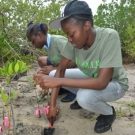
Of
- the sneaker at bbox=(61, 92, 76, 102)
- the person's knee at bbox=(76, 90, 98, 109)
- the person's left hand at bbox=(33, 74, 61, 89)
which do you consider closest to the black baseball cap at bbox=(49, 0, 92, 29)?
the person's left hand at bbox=(33, 74, 61, 89)

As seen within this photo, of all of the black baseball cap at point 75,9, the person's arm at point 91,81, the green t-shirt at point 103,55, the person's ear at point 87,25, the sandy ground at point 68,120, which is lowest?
the sandy ground at point 68,120

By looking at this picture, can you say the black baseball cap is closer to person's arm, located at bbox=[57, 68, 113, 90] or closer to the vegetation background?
person's arm, located at bbox=[57, 68, 113, 90]

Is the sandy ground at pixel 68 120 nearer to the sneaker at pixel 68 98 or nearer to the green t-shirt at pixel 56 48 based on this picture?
the sneaker at pixel 68 98

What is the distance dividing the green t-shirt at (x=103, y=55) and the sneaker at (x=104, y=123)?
0.95 feet

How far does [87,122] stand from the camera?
229 centimetres

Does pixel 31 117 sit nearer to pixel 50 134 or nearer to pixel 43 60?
pixel 50 134

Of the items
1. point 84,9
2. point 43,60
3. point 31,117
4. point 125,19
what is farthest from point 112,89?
point 125,19

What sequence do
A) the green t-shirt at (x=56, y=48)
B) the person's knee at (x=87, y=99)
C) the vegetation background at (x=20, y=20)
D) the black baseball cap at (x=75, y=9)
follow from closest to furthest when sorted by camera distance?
1. the black baseball cap at (x=75, y=9)
2. the person's knee at (x=87, y=99)
3. the green t-shirt at (x=56, y=48)
4. the vegetation background at (x=20, y=20)

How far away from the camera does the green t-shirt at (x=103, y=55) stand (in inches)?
71.9

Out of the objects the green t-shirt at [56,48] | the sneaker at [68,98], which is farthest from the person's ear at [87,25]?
the sneaker at [68,98]

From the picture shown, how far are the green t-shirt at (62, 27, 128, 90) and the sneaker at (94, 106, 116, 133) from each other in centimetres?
29

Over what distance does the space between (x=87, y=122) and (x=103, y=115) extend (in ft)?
0.62

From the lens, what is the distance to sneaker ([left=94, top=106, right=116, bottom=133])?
208 cm

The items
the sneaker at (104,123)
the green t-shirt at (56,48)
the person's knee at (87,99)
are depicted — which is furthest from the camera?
the green t-shirt at (56,48)
